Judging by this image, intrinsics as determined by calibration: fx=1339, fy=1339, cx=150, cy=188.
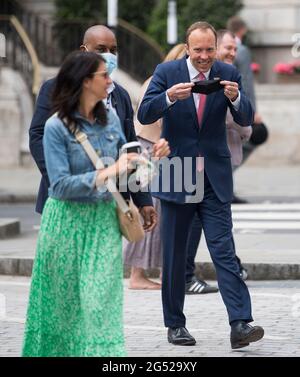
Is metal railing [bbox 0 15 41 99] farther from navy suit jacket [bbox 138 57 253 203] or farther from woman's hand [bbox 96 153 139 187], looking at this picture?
woman's hand [bbox 96 153 139 187]

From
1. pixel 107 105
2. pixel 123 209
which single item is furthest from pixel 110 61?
pixel 123 209

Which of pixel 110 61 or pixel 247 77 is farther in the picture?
pixel 247 77

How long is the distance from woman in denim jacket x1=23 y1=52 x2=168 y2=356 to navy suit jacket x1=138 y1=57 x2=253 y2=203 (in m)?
1.46

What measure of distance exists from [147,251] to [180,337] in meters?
2.25

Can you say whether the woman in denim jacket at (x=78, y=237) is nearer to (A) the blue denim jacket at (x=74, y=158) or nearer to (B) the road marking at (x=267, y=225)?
(A) the blue denim jacket at (x=74, y=158)

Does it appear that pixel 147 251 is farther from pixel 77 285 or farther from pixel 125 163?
pixel 125 163

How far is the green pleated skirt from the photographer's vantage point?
255 inches

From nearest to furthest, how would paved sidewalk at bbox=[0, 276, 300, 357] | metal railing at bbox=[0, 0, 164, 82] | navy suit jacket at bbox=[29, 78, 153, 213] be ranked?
paved sidewalk at bbox=[0, 276, 300, 357] < navy suit jacket at bbox=[29, 78, 153, 213] < metal railing at bbox=[0, 0, 164, 82]

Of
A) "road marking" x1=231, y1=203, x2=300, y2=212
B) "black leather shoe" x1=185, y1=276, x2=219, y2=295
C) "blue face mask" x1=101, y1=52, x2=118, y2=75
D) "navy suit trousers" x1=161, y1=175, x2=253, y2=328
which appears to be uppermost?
"blue face mask" x1=101, y1=52, x2=118, y2=75

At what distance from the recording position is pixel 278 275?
10.7m

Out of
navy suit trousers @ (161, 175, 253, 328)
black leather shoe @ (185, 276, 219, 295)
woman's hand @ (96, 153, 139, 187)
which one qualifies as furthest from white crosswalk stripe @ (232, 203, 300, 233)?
woman's hand @ (96, 153, 139, 187)

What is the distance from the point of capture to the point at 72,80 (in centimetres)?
657


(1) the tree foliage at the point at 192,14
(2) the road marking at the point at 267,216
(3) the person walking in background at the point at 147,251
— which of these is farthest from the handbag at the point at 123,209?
(1) the tree foliage at the point at 192,14
